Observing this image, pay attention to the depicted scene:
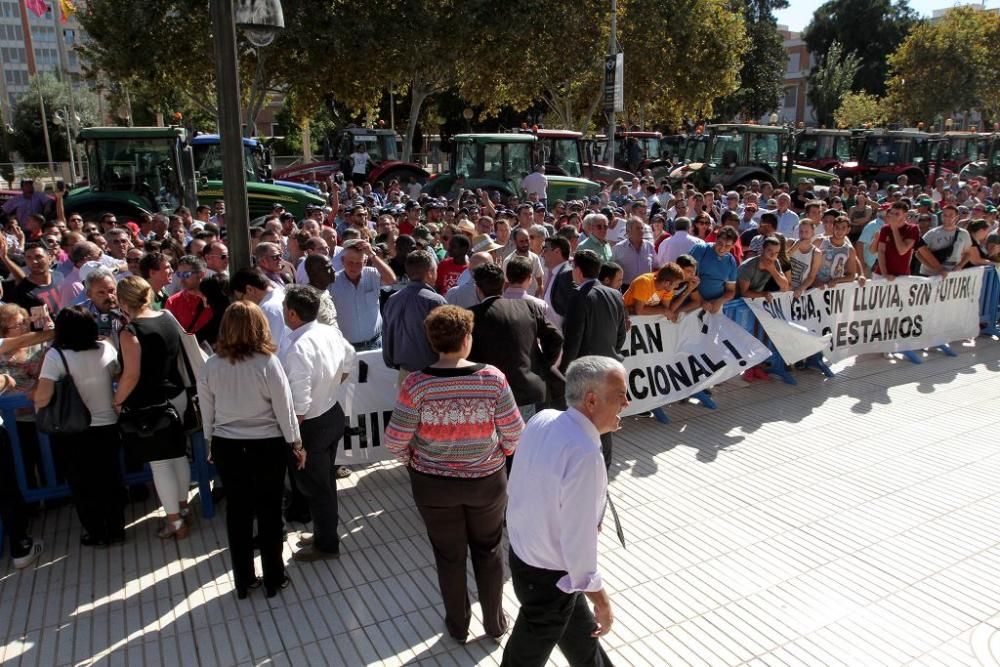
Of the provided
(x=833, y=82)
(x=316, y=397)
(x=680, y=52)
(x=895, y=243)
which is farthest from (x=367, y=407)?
(x=833, y=82)

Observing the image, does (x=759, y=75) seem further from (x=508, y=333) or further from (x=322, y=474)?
(x=322, y=474)

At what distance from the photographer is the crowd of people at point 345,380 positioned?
8.79 feet

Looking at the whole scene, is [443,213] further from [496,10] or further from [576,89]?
[576,89]

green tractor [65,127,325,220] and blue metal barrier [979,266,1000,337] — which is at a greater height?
green tractor [65,127,325,220]

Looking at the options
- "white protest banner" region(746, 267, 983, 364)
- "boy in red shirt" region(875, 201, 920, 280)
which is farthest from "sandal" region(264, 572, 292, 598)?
"boy in red shirt" region(875, 201, 920, 280)

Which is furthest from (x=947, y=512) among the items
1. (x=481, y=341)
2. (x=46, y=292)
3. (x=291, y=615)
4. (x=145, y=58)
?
(x=145, y=58)

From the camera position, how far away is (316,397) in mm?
4051

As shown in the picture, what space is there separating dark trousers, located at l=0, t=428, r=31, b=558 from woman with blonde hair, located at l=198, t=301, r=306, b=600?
1452 millimetres

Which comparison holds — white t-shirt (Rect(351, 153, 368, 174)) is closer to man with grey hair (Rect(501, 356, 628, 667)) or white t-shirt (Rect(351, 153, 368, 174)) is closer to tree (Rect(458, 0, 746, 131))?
tree (Rect(458, 0, 746, 131))

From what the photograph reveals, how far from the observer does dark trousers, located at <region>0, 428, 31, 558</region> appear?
14.0 feet

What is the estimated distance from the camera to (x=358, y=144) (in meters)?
22.8

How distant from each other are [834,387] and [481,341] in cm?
496

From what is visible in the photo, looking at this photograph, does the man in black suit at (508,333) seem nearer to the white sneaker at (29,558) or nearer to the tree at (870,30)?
the white sneaker at (29,558)

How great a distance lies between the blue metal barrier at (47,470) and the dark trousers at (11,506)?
17cm
